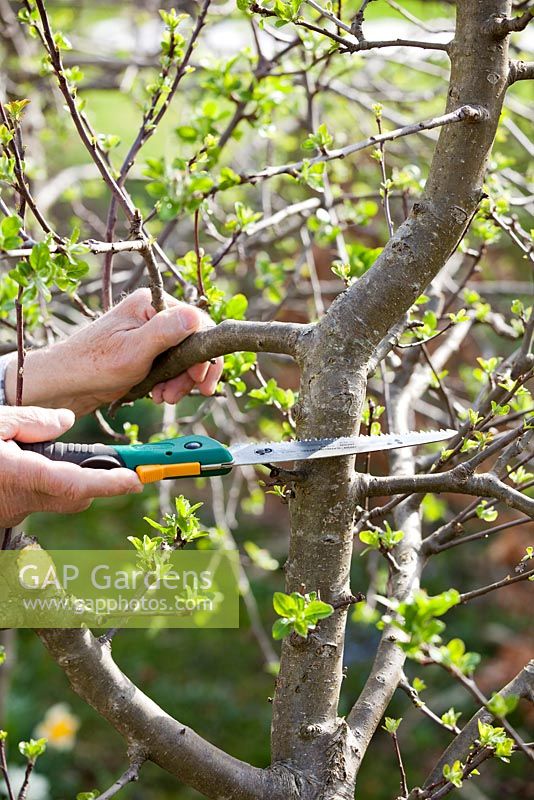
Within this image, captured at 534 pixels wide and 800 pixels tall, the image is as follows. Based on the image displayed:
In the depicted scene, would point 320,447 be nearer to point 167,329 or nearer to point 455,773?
point 167,329

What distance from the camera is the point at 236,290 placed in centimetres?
402

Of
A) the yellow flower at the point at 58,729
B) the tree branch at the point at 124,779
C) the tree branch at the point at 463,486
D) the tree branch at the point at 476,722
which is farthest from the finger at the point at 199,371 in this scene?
the yellow flower at the point at 58,729

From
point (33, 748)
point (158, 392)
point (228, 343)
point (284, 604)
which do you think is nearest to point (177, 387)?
point (158, 392)

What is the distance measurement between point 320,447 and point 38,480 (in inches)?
22.3

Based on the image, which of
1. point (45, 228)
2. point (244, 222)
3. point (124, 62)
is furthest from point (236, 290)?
point (45, 228)

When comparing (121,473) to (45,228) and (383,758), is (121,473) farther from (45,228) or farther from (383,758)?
(383,758)

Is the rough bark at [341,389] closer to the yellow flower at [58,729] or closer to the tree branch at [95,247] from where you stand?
the tree branch at [95,247]

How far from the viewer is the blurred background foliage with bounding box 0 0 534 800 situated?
3096 mm

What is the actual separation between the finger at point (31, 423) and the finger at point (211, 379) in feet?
1.17

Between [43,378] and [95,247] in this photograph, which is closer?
[95,247]

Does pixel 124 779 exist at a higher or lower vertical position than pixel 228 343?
lower

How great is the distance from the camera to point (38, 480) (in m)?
1.64

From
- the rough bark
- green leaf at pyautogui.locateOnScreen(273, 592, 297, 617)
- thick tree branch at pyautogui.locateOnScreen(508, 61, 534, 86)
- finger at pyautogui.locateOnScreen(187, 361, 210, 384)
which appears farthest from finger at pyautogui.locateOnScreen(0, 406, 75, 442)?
thick tree branch at pyautogui.locateOnScreen(508, 61, 534, 86)

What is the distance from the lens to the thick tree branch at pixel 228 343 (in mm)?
1674
